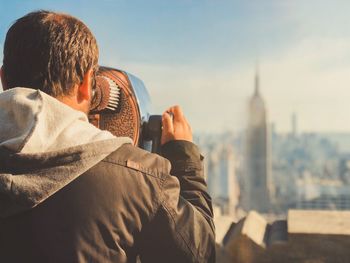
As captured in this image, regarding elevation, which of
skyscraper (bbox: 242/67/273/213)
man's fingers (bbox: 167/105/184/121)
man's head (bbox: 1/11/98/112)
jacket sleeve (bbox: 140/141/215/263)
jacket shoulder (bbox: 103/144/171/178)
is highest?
man's head (bbox: 1/11/98/112)

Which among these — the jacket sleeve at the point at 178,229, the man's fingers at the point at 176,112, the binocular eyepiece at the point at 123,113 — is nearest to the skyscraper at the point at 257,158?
the binocular eyepiece at the point at 123,113

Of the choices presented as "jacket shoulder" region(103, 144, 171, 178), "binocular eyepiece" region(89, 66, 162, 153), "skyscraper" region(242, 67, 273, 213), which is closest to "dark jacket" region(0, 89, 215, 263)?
"jacket shoulder" region(103, 144, 171, 178)

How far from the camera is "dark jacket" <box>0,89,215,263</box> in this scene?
0.98 metres

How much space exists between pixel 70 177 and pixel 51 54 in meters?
0.24

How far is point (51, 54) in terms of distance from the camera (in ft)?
3.41

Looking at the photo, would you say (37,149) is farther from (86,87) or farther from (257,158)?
(257,158)

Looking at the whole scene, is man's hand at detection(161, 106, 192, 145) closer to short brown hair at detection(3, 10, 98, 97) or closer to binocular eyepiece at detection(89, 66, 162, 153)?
binocular eyepiece at detection(89, 66, 162, 153)

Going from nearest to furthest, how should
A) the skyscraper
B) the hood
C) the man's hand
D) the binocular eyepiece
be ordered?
the hood, the man's hand, the binocular eyepiece, the skyscraper

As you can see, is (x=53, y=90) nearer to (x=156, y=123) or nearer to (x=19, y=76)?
(x=19, y=76)

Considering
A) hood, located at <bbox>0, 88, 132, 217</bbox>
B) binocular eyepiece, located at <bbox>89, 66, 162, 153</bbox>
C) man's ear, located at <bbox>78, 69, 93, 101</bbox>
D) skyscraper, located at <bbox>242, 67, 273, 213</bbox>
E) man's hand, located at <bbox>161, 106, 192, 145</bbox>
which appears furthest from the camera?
skyscraper, located at <bbox>242, 67, 273, 213</bbox>

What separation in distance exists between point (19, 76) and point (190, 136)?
0.39 metres

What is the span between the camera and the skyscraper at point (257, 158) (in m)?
89.9

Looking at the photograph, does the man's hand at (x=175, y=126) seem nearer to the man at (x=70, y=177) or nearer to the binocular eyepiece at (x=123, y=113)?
the binocular eyepiece at (x=123, y=113)

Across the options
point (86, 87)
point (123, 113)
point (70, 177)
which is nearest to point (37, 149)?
point (70, 177)
